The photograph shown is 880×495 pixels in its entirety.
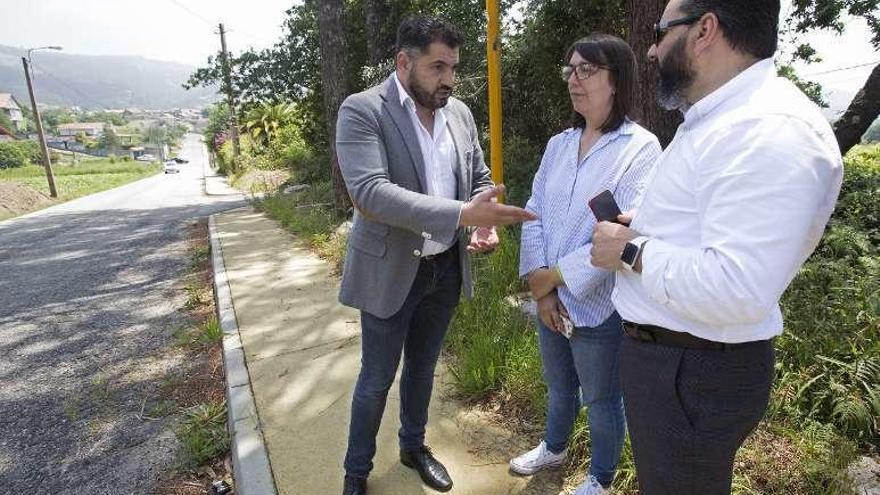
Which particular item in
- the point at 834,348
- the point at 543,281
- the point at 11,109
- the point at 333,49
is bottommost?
the point at 834,348

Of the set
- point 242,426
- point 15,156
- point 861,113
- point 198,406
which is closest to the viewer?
point 242,426

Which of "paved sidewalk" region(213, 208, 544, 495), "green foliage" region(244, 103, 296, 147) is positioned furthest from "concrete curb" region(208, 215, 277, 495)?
"green foliage" region(244, 103, 296, 147)

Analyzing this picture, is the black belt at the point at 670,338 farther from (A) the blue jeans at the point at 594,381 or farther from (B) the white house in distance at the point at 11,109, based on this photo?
(B) the white house in distance at the point at 11,109

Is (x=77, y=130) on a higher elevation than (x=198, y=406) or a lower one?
higher

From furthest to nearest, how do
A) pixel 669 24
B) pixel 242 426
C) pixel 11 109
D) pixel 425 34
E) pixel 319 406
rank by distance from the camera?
pixel 11 109, pixel 319 406, pixel 242 426, pixel 425 34, pixel 669 24

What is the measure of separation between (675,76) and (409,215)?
0.94 metres

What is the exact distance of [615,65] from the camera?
6.44 feet

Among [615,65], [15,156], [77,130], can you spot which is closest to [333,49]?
[615,65]

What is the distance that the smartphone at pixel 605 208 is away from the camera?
5.23 feet

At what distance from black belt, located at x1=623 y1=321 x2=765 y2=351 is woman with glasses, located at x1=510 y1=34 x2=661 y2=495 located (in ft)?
1.59

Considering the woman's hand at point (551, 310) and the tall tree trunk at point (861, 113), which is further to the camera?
the tall tree trunk at point (861, 113)

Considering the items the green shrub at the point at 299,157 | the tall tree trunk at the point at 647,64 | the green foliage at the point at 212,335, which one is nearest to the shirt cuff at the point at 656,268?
the tall tree trunk at the point at 647,64

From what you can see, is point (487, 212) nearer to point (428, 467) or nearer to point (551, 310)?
point (551, 310)

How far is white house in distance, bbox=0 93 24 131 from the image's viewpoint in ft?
355
